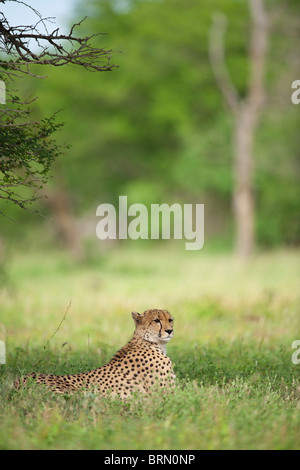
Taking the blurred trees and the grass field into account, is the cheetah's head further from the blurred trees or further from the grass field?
the blurred trees

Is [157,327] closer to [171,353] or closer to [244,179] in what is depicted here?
[171,353]

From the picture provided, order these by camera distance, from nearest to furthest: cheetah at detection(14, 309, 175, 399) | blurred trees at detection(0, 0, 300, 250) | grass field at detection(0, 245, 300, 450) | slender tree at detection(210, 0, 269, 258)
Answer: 1. grass field at detection(0, 245, 300, 450)
2. cheetah at detection(14, 309, 175, 399)
3. slender tree at detection(210, 0, 269, 258)
4. blurred trees at detection(0, 0, 300, 250)

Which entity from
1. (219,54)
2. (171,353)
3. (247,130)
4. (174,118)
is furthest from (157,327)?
(174,118)

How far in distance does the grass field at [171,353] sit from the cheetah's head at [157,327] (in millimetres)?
527

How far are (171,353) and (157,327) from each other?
7.21 feet

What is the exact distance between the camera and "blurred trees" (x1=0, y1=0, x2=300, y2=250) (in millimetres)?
25656

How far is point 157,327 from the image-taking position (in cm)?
668

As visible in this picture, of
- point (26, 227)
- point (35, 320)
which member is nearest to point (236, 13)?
point (26, 227)

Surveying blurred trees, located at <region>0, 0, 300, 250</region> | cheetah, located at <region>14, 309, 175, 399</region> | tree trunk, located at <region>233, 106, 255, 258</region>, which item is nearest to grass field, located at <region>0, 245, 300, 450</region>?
cheetah, located at <region>14, 309, 175, 399</region>

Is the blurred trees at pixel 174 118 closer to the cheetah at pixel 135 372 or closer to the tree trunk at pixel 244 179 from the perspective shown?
the tree trunk at pixel 244 179

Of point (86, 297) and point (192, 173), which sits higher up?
point (192, 173)

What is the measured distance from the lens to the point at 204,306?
12.9 m

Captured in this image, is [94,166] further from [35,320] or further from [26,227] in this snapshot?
[35,320]
